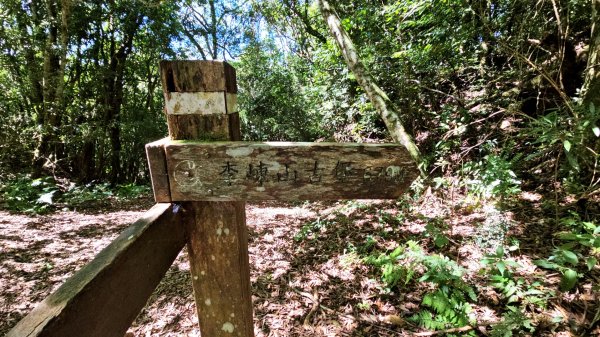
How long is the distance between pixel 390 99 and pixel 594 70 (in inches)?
122

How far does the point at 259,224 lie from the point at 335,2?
5615 millimetres

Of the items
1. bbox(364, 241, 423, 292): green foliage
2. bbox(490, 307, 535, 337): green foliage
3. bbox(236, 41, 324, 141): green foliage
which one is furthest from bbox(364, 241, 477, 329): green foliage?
bbox(236, 41, 324, 141): green foliage

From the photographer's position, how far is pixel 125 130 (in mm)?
8789

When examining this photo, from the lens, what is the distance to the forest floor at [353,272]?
204 cm

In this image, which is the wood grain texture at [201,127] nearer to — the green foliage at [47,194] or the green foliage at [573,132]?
the green foliage at [573,132]

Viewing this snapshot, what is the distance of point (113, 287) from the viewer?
0.78 meters

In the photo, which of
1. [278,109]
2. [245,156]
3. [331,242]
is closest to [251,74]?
[278,109]

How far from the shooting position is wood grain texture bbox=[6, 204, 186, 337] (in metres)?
0.61

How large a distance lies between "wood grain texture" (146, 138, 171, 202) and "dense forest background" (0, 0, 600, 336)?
1995 mm

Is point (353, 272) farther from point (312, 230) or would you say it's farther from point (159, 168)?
point (159, 168)

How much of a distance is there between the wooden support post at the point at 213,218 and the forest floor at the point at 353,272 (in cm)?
113

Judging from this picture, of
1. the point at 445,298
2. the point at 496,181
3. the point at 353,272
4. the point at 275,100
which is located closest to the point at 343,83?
the point at 275,100

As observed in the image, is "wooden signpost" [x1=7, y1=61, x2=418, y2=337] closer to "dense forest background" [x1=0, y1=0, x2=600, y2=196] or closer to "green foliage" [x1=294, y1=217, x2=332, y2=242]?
"dense forest background" [x1=0, y1=0, x2=600, y2=196]

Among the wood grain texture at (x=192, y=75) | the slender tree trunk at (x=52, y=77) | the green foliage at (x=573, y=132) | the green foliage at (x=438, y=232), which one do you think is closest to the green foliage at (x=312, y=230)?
the green foliage at (x=438, y=232)
